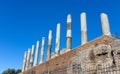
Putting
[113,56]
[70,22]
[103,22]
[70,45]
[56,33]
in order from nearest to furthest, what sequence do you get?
[113,56], [103,22], [70,45], [70,22], [56,33]

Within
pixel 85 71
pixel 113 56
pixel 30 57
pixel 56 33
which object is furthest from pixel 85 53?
pixel 30 57

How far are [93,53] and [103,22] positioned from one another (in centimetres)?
514

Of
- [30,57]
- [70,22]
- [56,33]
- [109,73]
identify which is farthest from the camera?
[30,57]

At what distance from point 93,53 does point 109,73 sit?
1.89 meters

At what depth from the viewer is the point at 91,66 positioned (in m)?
8.55

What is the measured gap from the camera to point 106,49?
8.43 m

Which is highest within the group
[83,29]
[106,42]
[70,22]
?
[70,22]

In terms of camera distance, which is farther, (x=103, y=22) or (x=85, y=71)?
(x=103, y=22)

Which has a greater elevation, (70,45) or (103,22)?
(103,22)

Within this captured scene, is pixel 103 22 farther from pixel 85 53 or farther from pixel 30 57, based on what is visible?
pixel 30 57

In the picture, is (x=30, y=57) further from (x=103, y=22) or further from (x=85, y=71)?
(x=85, y=71)

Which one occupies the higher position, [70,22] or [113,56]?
[70,22]

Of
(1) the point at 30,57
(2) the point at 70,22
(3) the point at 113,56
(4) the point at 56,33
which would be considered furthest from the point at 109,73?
(1) the point at 30,57

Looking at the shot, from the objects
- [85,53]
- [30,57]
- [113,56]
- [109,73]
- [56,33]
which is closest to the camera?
→ [109,73]
